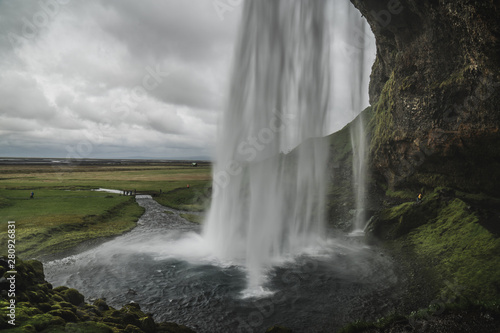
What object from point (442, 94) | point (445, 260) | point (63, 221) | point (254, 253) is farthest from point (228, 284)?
point (442, 94)

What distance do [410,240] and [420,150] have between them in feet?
47.7

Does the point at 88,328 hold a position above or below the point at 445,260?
above

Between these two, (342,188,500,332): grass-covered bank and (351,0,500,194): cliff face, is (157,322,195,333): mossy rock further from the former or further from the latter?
(351,0,500,194): cliff face

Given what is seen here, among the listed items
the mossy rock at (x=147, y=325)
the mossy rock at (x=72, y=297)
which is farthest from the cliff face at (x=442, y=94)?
the mossy rock at (x=72, y=297)

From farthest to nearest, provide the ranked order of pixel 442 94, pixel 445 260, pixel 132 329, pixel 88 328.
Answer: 1. pixel 442 94
2. pixel 445 260
3. pixel 132 329
4. pixel 88 328

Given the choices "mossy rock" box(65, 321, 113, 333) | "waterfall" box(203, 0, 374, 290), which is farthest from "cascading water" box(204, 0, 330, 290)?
"mossy rock" box(65, 321, 113, 333)

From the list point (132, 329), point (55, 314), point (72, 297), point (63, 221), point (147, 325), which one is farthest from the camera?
point (63, 221)

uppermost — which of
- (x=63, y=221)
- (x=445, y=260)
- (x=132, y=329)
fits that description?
(x=445, y=260)

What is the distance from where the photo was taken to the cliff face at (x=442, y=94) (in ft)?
79.0

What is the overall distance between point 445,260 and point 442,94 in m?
21.6

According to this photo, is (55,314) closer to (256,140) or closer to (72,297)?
(72,297)

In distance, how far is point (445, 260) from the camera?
22.2 metres

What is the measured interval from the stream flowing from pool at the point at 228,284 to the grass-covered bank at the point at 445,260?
1780mm

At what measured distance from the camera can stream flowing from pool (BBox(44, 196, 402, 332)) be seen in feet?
51.7
